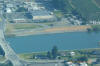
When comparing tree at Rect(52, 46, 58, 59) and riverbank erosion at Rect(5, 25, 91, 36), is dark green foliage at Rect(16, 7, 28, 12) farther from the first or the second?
tree at Rect(52, 46, 58, 59)

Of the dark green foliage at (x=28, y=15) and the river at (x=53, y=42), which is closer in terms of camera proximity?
the river at (x=53, y=42)

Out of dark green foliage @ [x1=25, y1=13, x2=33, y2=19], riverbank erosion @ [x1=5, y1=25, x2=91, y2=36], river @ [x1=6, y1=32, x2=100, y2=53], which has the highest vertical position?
dark green foliage @ [x1=25, y1=13, x2=33, y2=19]

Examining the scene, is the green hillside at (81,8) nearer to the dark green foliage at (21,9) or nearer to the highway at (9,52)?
the dark green foliage at (21,9)

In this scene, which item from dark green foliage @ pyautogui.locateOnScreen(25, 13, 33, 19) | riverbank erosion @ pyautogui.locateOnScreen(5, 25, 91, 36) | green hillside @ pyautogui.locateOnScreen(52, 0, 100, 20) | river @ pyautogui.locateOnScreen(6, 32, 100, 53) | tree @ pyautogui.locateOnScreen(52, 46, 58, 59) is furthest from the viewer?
green hillside @ pyautogui.locateOnScreen(52, 0, 100, 20)

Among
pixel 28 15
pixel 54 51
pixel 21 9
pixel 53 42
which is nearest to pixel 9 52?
pixel 54 51

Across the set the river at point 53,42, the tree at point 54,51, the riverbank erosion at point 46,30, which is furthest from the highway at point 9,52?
the tree at point 54,51

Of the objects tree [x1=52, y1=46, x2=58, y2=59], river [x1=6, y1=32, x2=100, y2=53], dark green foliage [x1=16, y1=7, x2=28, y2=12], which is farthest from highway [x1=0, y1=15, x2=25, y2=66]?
dark green foliage [x1=16, y1=7, x2=28, y2=12]

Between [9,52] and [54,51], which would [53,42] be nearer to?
[54,51]

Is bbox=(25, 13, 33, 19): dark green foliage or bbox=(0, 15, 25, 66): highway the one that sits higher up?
bbox=(25, 13, 33, 19): dark green foliage
